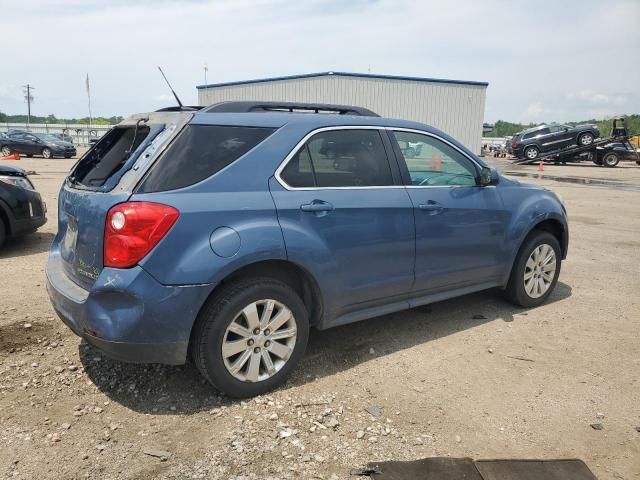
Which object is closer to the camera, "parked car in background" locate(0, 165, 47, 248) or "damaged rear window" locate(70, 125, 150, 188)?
"damaged rear window" locate(70, 125, 150, 188)

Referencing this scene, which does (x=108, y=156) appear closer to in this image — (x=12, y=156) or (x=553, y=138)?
(x=12, y=156)

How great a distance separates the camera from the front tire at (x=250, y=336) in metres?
3.01

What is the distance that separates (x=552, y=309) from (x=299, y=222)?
296 cm

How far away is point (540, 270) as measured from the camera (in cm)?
494

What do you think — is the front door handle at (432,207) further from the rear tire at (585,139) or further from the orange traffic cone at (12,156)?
the rear tire at (585,139)

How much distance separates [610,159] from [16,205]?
30.7m

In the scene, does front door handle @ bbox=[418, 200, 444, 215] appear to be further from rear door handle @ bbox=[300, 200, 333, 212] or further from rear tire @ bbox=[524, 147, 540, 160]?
rear tire @ bbox=[524, 147, 540, 160]

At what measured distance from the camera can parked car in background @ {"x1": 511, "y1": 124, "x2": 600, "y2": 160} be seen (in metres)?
29.6

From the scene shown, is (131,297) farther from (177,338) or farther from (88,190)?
(88,190)

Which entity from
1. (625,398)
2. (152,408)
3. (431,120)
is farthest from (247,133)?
(431,120)

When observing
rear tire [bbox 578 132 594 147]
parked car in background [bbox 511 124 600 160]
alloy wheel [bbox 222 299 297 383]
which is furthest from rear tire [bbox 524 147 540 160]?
alloy wheel [bbox 222 299 297 383]

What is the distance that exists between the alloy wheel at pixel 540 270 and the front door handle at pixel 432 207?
1.34m

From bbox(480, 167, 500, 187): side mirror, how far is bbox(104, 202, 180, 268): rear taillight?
105 inches

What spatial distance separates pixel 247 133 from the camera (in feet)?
10.7
